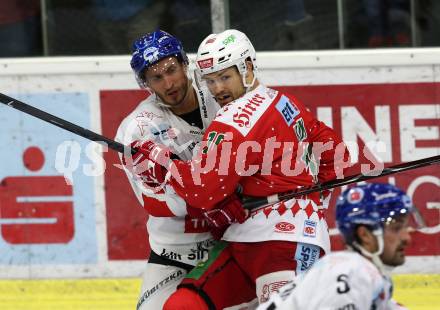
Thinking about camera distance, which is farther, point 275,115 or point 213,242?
point 213,242

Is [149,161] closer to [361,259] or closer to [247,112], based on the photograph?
[247,112]

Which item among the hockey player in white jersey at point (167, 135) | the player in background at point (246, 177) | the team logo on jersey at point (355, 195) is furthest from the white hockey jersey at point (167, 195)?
the team logo on jersey at point (355, 195)

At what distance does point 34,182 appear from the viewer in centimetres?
631

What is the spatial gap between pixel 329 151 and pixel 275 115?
39 cm

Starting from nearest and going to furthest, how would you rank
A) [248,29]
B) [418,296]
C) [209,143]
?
[209,143], [418,296], [248,29]

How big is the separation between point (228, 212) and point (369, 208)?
0.96 metres

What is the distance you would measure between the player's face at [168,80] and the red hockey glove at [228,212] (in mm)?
473

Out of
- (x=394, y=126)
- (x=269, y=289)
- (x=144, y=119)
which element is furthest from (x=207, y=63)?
(x=394, y=126)

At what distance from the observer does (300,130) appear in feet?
15.0

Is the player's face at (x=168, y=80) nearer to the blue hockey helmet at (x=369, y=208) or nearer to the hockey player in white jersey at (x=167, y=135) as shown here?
the hockey player in white jersey at (x=167, y=135)

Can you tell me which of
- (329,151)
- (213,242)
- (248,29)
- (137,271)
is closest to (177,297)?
(213,242)

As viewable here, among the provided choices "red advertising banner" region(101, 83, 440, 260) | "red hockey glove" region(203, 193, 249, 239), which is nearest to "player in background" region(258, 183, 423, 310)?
"red hockey glove" region(203, 193, 249, 239)

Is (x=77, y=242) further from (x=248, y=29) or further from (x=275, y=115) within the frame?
(x=275, y=115)

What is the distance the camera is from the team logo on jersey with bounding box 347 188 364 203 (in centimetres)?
361
